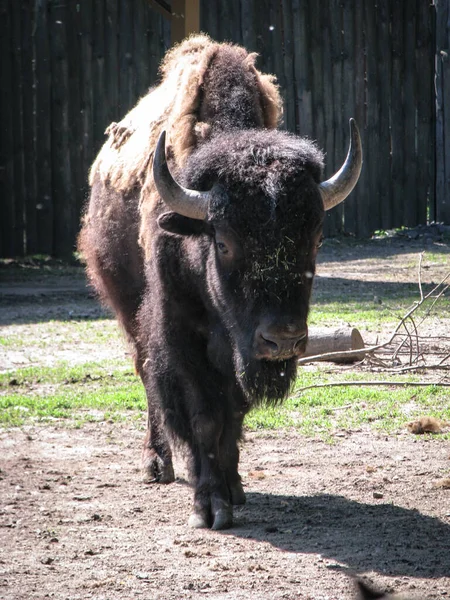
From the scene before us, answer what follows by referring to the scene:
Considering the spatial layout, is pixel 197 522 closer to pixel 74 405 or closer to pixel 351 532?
pixel 351 532

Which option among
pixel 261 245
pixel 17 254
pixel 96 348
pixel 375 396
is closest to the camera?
pixel 261 245

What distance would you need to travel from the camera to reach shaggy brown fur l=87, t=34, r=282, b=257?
531 cm

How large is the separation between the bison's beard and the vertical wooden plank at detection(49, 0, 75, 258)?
33.7 ft

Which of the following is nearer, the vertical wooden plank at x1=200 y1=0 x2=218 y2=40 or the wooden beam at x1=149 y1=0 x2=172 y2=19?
the wooden beam at x1=149 y1=0 x2=172 y2=19

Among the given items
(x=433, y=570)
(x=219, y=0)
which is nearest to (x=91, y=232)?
(x=433, y=570)

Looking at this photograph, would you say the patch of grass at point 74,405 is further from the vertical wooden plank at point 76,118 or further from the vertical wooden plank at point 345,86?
the vertical wooden plank at point 345,86

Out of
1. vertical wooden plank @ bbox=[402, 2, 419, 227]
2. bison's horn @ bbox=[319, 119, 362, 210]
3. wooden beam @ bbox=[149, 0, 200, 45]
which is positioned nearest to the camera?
bison's horn @ bbox=[319, 119, 362, 210]

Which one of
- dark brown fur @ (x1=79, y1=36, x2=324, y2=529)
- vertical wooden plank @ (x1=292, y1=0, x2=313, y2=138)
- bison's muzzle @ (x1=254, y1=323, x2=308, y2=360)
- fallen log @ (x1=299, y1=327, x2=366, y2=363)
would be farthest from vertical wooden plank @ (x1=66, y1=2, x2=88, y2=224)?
bison's muzzle @ (x1=254, y1=323, x2=308, y2=360)

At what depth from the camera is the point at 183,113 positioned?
5.37m

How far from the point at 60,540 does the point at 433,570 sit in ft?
5.60

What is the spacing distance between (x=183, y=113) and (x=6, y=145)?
9.36 metres

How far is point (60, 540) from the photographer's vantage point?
180 inches

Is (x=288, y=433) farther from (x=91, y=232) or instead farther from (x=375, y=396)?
(x=91, y=232)

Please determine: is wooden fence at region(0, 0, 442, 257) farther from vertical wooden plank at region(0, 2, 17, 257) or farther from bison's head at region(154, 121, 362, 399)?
bison's head at region(154, 121, 362, 399)
